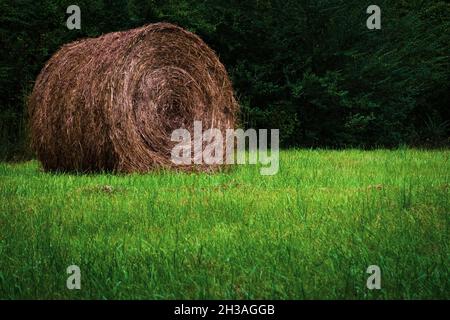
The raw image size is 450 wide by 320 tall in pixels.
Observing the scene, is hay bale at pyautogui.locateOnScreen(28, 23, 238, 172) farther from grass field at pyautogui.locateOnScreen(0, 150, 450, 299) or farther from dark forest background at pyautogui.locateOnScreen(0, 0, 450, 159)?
dark forest background at pyautogui.locateOnScreen(0, 0, 450, 159)

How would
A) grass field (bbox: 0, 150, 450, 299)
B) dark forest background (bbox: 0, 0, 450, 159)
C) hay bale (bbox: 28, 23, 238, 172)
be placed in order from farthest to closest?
1. dark forest background (bbox: 0, 0, 450, 159)
2. hay bale (bbox: 28, 23, 238, 172)
3. grass field (bbox: 0, 150, 450, 299)

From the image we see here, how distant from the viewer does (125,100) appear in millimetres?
8148

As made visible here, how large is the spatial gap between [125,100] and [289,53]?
7358 millimetres

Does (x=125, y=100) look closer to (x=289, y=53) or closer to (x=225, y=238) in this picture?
(x=225, y=238)

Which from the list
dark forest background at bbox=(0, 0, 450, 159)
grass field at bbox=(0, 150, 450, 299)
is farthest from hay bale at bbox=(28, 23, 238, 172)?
dark forest background at bbox=(0, 0, 450, 159)

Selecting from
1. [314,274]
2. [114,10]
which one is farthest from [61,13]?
[314,274]

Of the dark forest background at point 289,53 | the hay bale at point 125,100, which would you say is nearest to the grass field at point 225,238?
the hay bale at point 125,100

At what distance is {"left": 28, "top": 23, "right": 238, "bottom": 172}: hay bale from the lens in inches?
313

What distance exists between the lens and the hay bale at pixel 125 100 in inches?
313

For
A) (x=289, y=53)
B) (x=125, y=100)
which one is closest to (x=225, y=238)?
(x=125, y=100)

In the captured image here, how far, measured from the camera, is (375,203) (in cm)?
521

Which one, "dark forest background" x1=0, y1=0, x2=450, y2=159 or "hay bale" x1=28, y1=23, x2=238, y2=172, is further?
"dark forest background" x1=0, y1=0, x2=450, y2=159

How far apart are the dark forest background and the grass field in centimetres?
747
